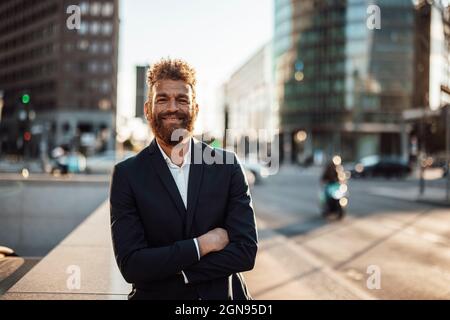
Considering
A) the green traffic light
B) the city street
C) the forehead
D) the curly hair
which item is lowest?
the city street

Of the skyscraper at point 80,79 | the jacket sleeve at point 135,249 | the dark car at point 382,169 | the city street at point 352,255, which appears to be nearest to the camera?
the jacket sleeve at point 135,249

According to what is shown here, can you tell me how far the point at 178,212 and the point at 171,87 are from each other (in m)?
0.54

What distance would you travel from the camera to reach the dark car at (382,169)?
36.5 metres

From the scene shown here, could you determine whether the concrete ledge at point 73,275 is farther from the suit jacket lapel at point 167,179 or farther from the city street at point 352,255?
the city street at point 352,255

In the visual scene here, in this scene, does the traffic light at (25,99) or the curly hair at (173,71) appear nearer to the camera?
the curly hair at (173,71)

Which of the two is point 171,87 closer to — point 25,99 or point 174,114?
point 174,114

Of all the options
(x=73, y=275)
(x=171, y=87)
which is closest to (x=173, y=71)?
(x=171, y=87)

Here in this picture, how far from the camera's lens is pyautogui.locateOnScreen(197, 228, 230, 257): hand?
1.99m

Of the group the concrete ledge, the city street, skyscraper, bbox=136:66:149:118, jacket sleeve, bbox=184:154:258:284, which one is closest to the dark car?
the city street

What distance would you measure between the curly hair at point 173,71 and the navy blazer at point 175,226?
1.05ft

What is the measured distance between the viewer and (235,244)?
81.0 inches

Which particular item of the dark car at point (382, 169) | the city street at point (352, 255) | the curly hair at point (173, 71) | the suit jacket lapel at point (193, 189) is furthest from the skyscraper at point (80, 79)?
the suit jacket lapel at point (193, 189)

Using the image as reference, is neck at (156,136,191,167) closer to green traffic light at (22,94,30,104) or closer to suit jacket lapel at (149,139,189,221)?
suit jacket lapel at (149,139,189,221)
